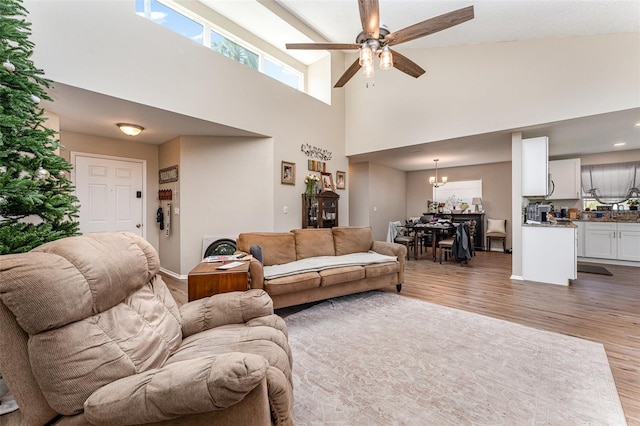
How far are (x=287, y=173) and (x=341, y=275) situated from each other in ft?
7.88

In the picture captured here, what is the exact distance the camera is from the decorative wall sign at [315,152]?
5.20m

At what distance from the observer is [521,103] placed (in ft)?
12.9

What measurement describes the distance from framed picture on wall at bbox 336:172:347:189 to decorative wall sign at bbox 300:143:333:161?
465 millimetres

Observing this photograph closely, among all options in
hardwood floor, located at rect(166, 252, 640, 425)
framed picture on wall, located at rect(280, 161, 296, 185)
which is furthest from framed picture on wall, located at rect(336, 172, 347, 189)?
hardwood floor, located at rect(166, 252, 640, 425)

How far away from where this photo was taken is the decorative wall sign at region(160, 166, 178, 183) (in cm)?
440

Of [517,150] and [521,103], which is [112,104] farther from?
[517,150]

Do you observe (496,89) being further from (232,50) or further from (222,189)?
(222,189)

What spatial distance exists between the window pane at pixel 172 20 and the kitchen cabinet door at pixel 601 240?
819cm

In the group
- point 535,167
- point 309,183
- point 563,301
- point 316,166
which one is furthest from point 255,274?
point 535,167

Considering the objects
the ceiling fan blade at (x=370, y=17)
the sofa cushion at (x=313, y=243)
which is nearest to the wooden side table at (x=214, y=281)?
the sofa cushion at (x=313, y=243)

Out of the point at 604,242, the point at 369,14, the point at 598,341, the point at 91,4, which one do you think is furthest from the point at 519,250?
the point at 91,4

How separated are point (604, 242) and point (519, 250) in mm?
2755

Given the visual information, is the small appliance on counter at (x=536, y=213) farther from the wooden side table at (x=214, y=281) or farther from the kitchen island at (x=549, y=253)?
the wooden side table at (x=214, y=281)

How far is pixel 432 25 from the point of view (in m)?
2.37
